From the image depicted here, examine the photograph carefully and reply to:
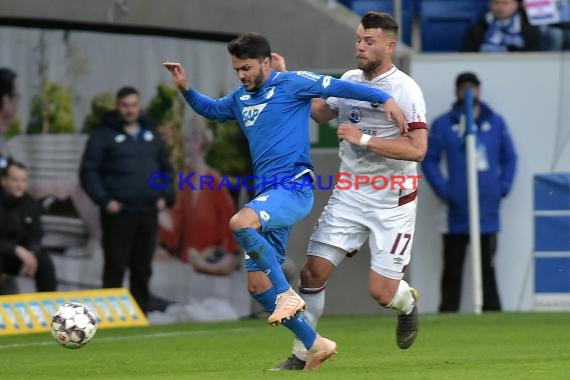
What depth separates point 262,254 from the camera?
797 centimetres

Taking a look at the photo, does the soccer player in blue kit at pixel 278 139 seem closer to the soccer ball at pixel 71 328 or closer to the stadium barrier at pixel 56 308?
the soccer ball at pixel 71 328

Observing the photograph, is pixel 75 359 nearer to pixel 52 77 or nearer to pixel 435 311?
pixel 52 77

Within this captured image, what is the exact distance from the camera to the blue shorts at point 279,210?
811 cm

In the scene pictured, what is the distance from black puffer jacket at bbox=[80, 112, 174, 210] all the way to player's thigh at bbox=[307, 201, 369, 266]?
4886 millimetres

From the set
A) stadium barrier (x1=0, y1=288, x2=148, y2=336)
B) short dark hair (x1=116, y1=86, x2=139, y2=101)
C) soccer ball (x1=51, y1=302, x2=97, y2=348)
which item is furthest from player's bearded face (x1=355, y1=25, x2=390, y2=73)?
short dark hair (x1=116, y1=86, x2=139, y2=101)

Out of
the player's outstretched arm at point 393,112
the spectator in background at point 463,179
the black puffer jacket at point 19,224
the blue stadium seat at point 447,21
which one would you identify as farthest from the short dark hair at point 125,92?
the player's outstretched arm at point 393,112

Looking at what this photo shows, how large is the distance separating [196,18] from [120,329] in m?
3.30

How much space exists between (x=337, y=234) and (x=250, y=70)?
48.6 inches

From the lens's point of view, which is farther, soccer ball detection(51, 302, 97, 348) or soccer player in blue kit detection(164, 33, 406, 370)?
soccer ball detection(51, 302, 97, 348)

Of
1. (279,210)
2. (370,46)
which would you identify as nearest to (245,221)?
(279,210)

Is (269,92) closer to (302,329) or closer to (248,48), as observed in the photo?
(248,48)

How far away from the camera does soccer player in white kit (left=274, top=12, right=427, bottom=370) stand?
Result: 29.1 ft

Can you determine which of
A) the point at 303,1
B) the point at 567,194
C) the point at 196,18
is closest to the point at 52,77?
the point at 196,18

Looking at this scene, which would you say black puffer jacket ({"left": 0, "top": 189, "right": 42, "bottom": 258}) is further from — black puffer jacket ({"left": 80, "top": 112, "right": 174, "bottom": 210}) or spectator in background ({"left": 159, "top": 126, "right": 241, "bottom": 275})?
spectator in background ({"left": 159, "top": 126, "right": 241, "bottom": 275})
